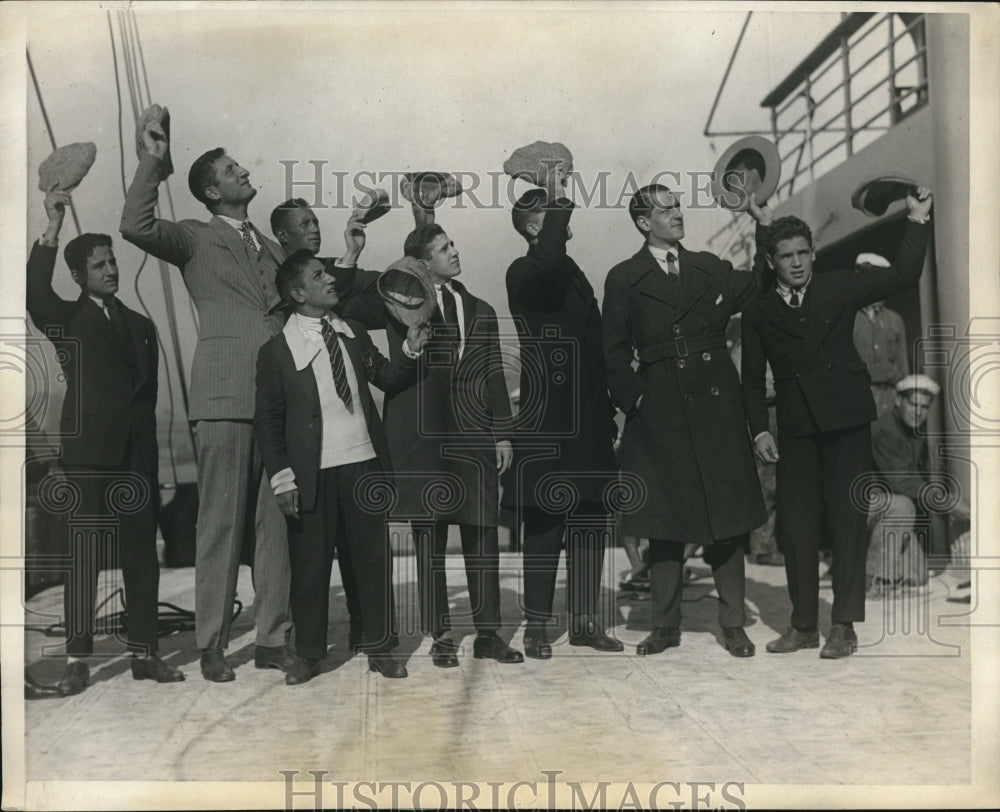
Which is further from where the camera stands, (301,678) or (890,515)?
(890,515)

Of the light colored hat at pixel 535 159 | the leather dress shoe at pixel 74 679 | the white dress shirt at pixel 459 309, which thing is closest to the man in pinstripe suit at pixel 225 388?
the leather dress shoe at pixel 74 679

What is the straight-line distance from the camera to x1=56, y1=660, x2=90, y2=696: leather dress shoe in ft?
15.8

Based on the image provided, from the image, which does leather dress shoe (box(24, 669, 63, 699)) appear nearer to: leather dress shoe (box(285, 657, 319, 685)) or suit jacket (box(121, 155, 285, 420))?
leather dress shoe (box(285, 657, 319, 685))

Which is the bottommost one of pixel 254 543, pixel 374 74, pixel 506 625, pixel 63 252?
pixel 506 625

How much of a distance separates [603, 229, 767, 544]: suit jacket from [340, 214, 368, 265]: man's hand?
107cm

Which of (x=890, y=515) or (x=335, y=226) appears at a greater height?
(x=335, y=226)

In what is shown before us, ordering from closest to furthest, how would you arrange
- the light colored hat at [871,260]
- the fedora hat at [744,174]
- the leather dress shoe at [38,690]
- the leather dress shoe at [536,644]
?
1. the leather dress shoe at [38,690]
2. the leather dress shoe at [536,644]
3. the fedora hat at [744,174]
4. the light colored hat at [871,260]

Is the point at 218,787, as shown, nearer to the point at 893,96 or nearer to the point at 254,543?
the point at 254,543

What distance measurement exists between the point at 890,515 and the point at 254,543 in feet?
9.28

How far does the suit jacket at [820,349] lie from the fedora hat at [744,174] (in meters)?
0.42

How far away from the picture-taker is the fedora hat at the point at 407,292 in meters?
5.16

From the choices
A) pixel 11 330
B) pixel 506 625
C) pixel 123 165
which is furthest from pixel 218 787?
pixel 123 165

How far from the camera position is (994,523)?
5.06 meters

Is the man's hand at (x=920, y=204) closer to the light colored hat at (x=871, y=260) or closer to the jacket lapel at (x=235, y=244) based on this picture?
the light colored hat at (x=871, y=260)
